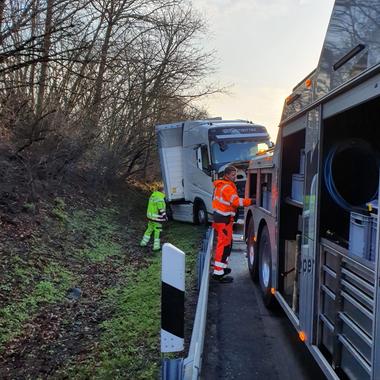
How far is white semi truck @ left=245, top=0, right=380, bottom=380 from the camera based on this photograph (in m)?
2.89

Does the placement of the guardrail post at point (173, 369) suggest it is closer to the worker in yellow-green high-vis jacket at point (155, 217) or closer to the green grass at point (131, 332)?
the green grass at point (131, 332)

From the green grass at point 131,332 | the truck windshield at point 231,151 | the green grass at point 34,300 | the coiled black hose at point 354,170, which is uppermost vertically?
the truck windshield at point 231,151

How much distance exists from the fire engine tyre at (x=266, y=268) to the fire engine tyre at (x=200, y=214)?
7594mm

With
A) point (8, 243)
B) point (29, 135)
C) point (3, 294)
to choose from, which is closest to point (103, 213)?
point (29, 135)

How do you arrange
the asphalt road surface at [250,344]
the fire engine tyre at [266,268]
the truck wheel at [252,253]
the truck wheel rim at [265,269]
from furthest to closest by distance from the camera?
the truck wheel at [252,253] < the truck wheel rim at [265,269] < the fire engine tyre at [266,268] < the asphalt road surface at [250,344]

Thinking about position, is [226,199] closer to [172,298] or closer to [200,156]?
[172,298]

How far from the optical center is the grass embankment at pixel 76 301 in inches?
191

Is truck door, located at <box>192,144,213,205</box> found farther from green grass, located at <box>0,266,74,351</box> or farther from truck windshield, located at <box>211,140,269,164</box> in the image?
green grass, located at <box>0,266,74,351</box>

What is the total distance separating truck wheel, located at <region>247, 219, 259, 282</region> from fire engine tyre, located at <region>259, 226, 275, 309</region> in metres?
0.39

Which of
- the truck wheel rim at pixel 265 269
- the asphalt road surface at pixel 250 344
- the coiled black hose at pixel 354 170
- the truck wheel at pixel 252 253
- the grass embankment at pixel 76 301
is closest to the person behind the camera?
the coiled black hose at pixel 354 170

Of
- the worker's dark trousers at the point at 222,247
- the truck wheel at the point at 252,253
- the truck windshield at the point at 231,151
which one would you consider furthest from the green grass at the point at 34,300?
the truck windshield at the point at 231,151

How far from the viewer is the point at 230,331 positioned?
5.51 meters

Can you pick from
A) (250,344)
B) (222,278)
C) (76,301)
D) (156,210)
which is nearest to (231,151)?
(156,210)

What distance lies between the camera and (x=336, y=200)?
3953mm
